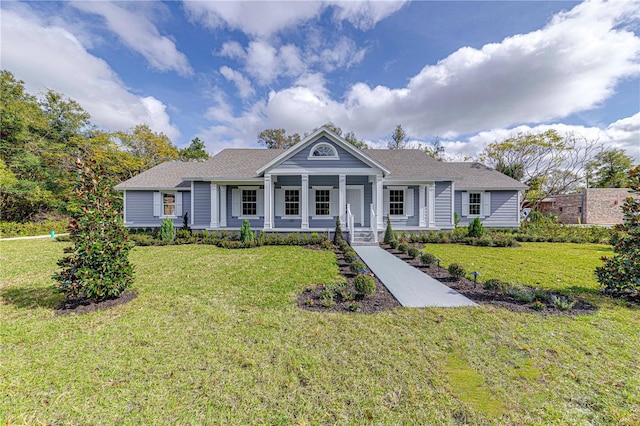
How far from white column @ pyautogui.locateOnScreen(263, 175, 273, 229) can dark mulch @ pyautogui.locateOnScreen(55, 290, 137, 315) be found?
8061 millimetres

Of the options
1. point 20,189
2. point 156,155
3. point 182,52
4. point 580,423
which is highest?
point 182,52

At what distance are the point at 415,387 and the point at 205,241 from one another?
1205 centimetres

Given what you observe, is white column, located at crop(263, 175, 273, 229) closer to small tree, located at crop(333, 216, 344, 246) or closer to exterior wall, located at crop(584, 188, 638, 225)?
small tree, located at crop(333, 216, 344, 246)

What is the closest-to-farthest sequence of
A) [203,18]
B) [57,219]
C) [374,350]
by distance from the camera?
[374,350], [203,18], [57,219]

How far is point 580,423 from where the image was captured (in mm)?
2213

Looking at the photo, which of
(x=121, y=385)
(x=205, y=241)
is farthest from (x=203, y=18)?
(x=121, y=385)

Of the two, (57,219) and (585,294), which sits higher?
(57,219)

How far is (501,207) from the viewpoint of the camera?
16297 millimetres

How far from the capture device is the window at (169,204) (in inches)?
601

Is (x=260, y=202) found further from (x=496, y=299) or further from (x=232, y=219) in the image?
(x=496, y=299)

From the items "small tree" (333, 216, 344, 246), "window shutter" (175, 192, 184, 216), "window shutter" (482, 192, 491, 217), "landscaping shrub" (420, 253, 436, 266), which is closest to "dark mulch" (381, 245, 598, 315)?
"landscaping shrub" (420, 253, 436, 266)

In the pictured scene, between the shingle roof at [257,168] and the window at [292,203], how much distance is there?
2159 millimetres

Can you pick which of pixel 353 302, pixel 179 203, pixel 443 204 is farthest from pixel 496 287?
pixel 179 203

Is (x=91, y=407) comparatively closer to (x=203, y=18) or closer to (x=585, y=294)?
(x=585, y=294)
